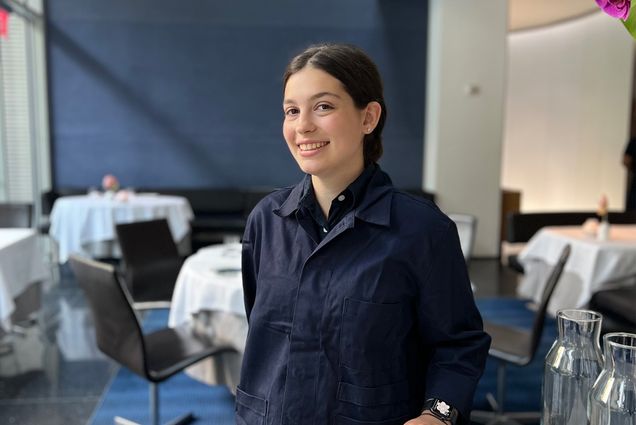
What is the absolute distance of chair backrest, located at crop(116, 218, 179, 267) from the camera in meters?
3.77

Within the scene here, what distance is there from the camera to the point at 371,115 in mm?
1127

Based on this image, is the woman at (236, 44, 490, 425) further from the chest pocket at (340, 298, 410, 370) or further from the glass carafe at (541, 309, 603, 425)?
the glass carafe at (541, 309, 603, 425)

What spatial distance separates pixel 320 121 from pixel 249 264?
0.44 m

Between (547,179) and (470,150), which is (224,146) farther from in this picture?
(547,179)

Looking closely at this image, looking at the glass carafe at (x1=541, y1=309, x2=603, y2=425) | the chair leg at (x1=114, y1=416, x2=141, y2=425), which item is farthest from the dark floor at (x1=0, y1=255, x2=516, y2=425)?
the glass carafe at (x1=541, y1=309, x2=603, y2=425)

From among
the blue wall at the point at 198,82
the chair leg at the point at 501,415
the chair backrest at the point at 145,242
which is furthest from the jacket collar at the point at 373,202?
the blue wall at the point at 198,82

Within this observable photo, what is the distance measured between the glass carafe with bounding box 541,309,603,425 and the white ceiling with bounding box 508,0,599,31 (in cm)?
781

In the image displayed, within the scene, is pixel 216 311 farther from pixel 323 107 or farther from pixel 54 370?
pixel 323 107

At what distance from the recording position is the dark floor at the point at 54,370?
9.85 ft

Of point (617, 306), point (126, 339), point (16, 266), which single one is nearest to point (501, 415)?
point (617, 306)

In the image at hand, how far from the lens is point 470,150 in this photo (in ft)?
24.5

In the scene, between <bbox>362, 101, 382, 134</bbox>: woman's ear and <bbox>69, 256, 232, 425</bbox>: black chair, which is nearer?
<bbox>362, 101, 382, 134</bbox>: woman's ear

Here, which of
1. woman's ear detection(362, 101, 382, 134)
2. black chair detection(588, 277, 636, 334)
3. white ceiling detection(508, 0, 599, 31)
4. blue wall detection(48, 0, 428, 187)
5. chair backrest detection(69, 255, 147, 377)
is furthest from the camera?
white ceiling detection(508, 0, 599, 31)

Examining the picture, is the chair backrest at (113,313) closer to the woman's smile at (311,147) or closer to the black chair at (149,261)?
the black chair at (149,261)
